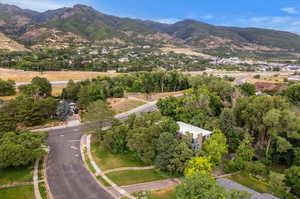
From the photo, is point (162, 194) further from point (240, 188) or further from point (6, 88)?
point (6, 88)

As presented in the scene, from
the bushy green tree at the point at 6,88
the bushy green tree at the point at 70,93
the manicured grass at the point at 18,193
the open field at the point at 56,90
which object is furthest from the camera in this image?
the open field at the point at 56,90

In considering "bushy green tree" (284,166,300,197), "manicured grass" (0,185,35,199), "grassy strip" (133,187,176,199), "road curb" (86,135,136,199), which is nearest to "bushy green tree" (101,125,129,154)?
"road curb" (86,135,136,199)

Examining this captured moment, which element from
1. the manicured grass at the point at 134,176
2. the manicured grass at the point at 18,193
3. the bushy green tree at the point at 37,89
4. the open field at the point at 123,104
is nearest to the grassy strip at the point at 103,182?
the manicured grass at the point at 134,176

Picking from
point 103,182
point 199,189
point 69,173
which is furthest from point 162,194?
point 69,173

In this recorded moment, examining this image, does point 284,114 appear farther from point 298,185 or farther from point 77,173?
point 77,173

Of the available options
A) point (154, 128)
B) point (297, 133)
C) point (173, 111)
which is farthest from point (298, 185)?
point (173, 111)

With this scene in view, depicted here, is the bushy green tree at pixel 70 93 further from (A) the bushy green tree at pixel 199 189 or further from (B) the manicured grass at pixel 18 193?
(A) the bushy green tree at pixel 199 189
